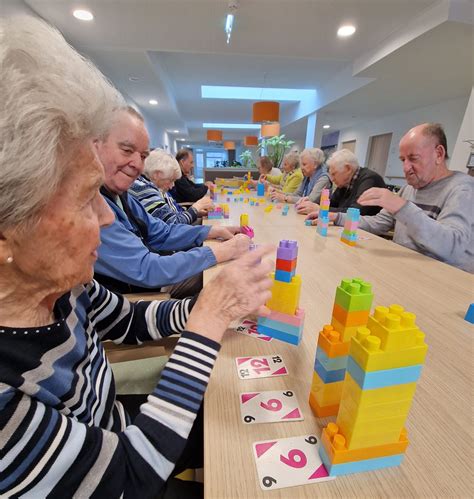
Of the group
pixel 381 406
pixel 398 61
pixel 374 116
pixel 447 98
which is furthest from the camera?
pixel 374 116

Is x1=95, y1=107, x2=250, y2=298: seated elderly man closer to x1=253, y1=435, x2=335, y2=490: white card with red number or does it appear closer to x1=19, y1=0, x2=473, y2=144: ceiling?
x1=253, y1=435, x2=335, y2=490: white card with red number

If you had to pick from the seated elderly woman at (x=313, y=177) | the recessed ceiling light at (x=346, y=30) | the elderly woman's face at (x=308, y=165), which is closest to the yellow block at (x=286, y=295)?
the seated elderly woman at (x=313, y=177)

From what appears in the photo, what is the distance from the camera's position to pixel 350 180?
249 centimetres

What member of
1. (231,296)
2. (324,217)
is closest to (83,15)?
(324,217)

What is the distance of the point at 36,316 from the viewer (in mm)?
431

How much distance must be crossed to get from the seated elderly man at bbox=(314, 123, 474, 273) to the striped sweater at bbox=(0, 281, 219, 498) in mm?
1202

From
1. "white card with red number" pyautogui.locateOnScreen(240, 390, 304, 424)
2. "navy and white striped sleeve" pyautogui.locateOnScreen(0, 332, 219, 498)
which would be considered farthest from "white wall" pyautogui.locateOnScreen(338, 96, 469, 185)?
"navy and white striped sleeve" pyautogui.locateOnScreen(0, 332, 219, 498)

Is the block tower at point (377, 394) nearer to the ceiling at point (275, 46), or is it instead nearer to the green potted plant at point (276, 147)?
the ceiling at point (275, 46)

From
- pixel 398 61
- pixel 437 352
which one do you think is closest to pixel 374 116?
pixel 398 61

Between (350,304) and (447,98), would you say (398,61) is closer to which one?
(447,98)

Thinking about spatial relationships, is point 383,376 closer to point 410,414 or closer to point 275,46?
point 410,414

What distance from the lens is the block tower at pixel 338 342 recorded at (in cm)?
43

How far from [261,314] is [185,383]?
24 cm

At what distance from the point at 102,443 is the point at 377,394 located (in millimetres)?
365
